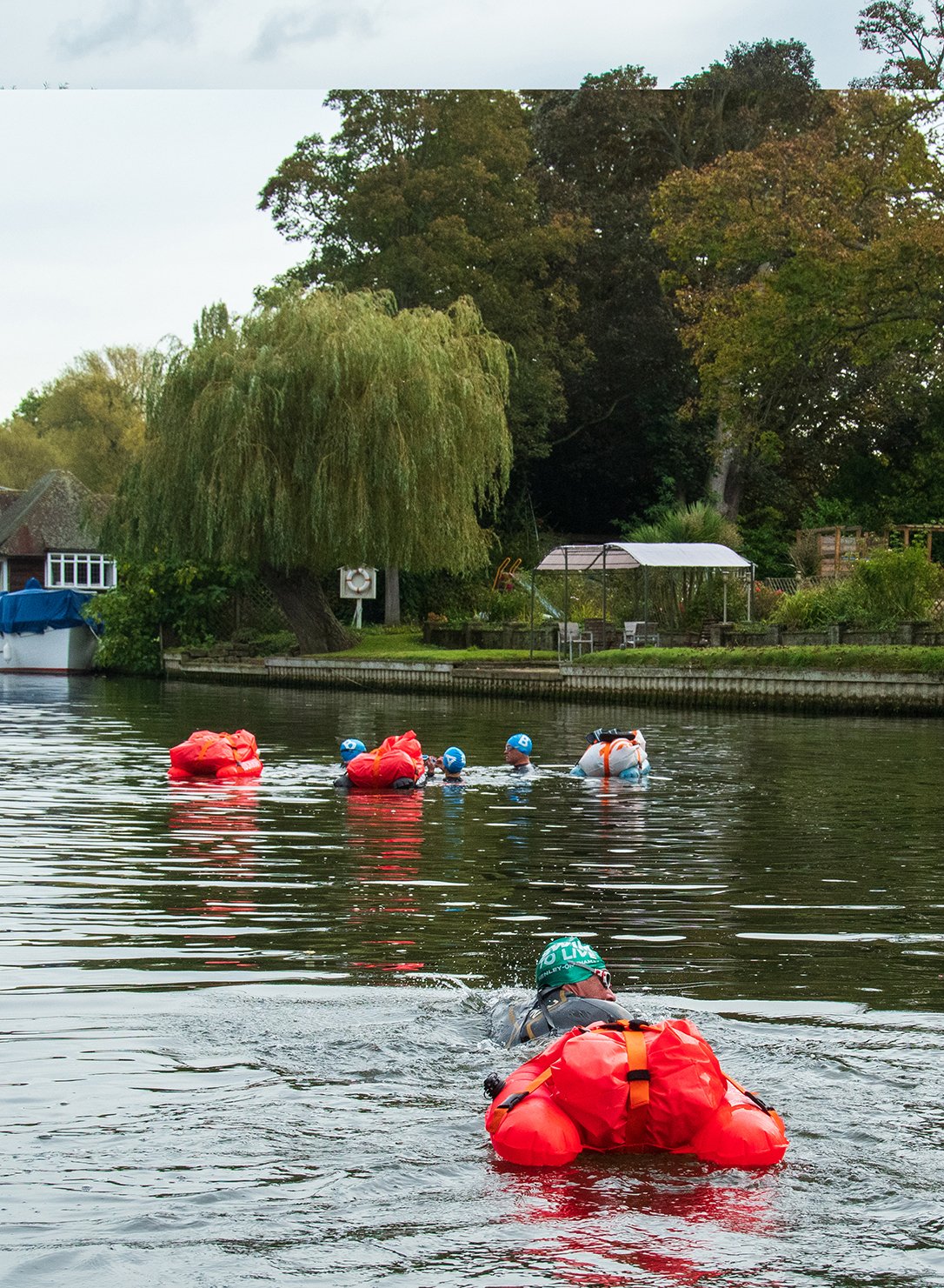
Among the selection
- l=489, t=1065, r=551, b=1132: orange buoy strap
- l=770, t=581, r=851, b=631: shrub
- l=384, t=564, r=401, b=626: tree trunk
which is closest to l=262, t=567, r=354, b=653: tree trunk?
l=384, t=564, r=401, b=626: tree trunk

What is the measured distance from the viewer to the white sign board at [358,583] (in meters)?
47.2

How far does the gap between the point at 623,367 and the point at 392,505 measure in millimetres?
18073

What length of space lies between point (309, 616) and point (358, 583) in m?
2.36

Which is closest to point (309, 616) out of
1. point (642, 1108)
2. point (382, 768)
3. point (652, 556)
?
point (652, 556)

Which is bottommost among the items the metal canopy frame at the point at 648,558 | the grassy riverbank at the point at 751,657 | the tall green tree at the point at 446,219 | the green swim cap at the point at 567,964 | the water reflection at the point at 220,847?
the water reflection at the point at 220,847

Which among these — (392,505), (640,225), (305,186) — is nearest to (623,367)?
(640,225)

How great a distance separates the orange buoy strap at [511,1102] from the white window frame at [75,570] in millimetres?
61390

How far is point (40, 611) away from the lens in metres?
51.8

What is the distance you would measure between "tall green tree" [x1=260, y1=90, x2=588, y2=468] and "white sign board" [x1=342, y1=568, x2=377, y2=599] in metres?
8.36

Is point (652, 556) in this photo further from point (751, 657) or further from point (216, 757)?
point (216, 757)

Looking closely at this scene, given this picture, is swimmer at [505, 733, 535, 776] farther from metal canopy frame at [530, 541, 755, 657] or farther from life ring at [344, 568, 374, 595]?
life ring at [344, 568, 374, 595]

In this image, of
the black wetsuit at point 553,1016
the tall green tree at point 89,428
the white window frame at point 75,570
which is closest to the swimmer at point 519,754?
the black wetsuit at point 553,1016

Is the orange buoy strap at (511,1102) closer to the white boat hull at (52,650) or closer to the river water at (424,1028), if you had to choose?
the river water at (424,1028)

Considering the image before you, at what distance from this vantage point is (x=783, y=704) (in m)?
32.6
